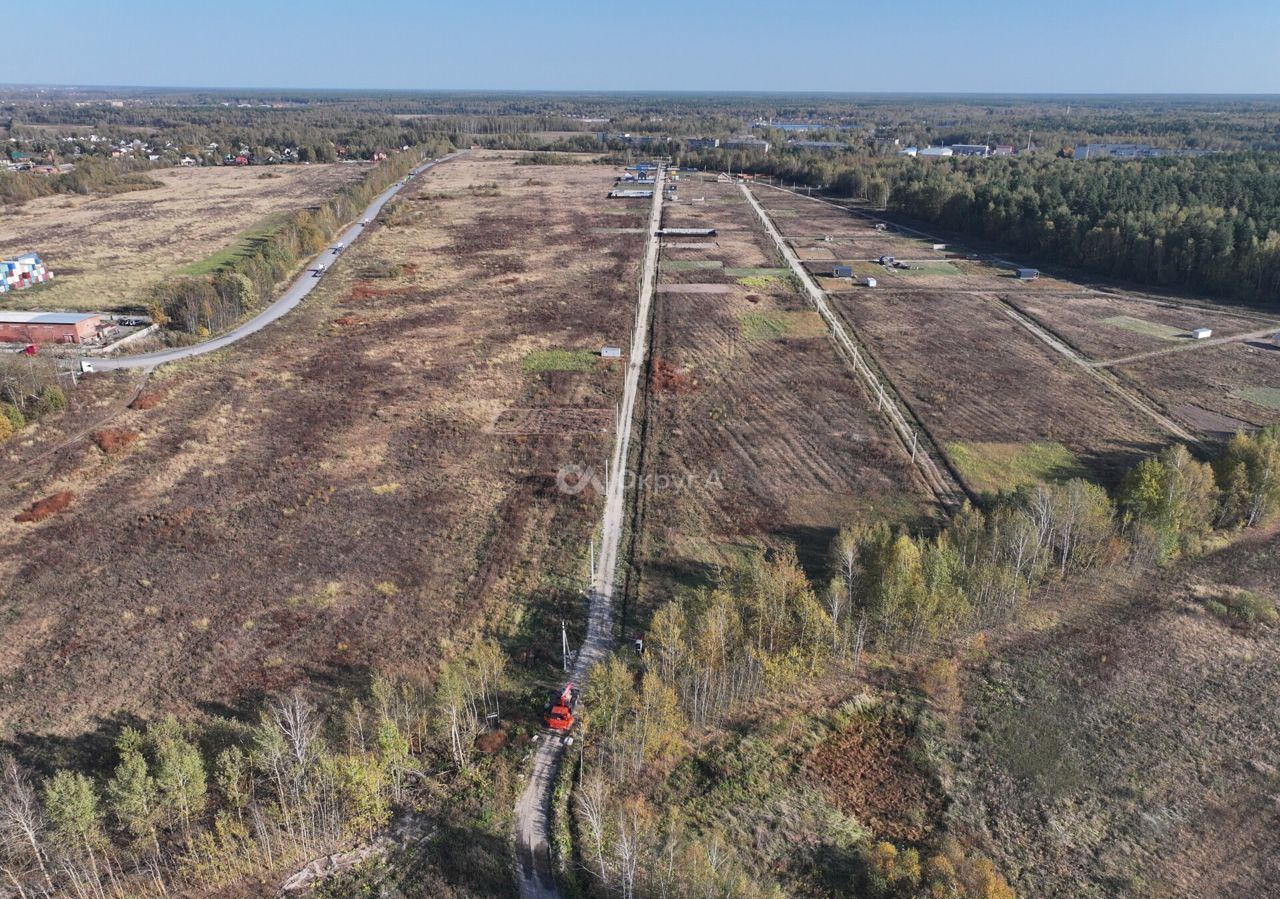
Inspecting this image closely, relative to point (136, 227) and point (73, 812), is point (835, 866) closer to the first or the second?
point (73, 812)

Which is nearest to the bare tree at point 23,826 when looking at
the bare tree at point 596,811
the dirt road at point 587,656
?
the dirt road at point 587,656

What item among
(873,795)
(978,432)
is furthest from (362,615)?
Result: (978,432)

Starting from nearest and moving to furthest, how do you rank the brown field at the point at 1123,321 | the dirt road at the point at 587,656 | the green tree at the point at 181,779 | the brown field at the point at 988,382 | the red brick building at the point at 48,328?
1. the dirt road at the point at 587,656
2. the green tree at the point at 181,779
3. the brown field at the point at 988,382
4. the red brick building at the point at 48,328
5. the brown field at the point at 1123,321

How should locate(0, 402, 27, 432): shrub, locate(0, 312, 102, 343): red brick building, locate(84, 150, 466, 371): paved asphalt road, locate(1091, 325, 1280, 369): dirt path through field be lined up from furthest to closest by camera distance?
1. locate(0, 312, 102, 343): red brick building
2. locate(1091, 325, 1280, 369): dirt path through field
3. locate(84, 150, 466, 371): paved asphalt road
4. locate(0, 402, 27, 432): shrub

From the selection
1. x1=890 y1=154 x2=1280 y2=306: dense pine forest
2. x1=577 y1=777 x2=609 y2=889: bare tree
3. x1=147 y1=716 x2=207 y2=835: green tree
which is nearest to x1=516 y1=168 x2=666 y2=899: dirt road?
x1=577 y1=777 x2=609 y2=889: bare tree

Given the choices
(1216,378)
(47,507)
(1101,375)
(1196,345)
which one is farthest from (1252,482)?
(47,507)

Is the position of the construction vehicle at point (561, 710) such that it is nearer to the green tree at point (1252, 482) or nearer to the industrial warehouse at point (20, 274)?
the green tree at point (1252, 482)

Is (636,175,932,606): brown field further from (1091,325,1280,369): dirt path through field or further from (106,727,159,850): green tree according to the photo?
(1091,325,1280,369): dirt path through field
